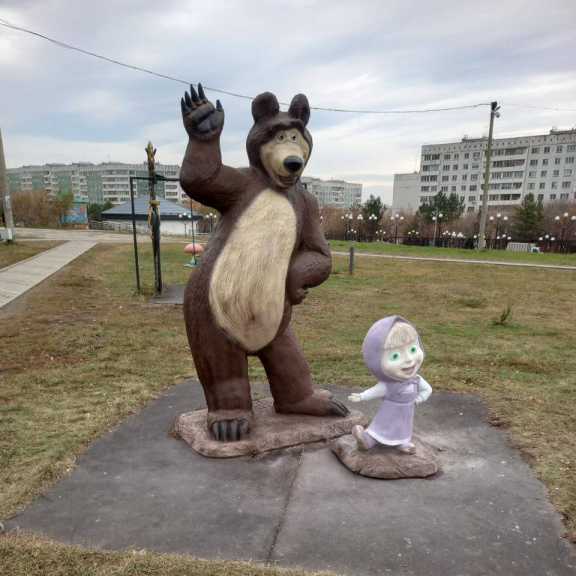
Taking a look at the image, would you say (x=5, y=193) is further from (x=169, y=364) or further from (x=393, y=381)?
(x=393, y=381)

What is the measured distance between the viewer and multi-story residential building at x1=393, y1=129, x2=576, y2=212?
53.1 metres

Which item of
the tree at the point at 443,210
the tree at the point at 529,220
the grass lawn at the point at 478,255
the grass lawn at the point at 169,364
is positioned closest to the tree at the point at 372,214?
the tree at the point at 443,210

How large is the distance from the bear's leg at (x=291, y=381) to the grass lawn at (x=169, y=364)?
110 centimetres

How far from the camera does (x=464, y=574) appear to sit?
178cm

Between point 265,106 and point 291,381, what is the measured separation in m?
1.61

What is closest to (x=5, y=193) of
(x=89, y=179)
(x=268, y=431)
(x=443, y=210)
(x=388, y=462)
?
(x=268, y=431)

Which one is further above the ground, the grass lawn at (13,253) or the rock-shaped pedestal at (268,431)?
the rock-shaped pedestal at (268,431)

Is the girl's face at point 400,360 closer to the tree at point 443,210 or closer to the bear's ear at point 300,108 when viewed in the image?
the bear's ear at point 300,108

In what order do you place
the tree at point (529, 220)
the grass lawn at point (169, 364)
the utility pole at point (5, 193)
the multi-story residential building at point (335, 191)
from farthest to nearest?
1. the multi-story residential building at point (335, 191)
2. the tree at point (529, 220)
3. the utility pole at point (5, 193)
4. the grass lawn at point (169, 364)

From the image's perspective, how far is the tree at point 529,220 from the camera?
35.2 m

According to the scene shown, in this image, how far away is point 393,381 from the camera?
2.50m

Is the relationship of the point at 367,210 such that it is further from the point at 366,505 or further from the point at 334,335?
the point at 366,505

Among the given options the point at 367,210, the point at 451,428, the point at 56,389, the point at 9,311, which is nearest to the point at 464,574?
the point at 451,428

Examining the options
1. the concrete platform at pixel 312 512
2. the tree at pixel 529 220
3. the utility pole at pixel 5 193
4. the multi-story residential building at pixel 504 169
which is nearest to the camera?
the concrete platform at pixel 312 512
